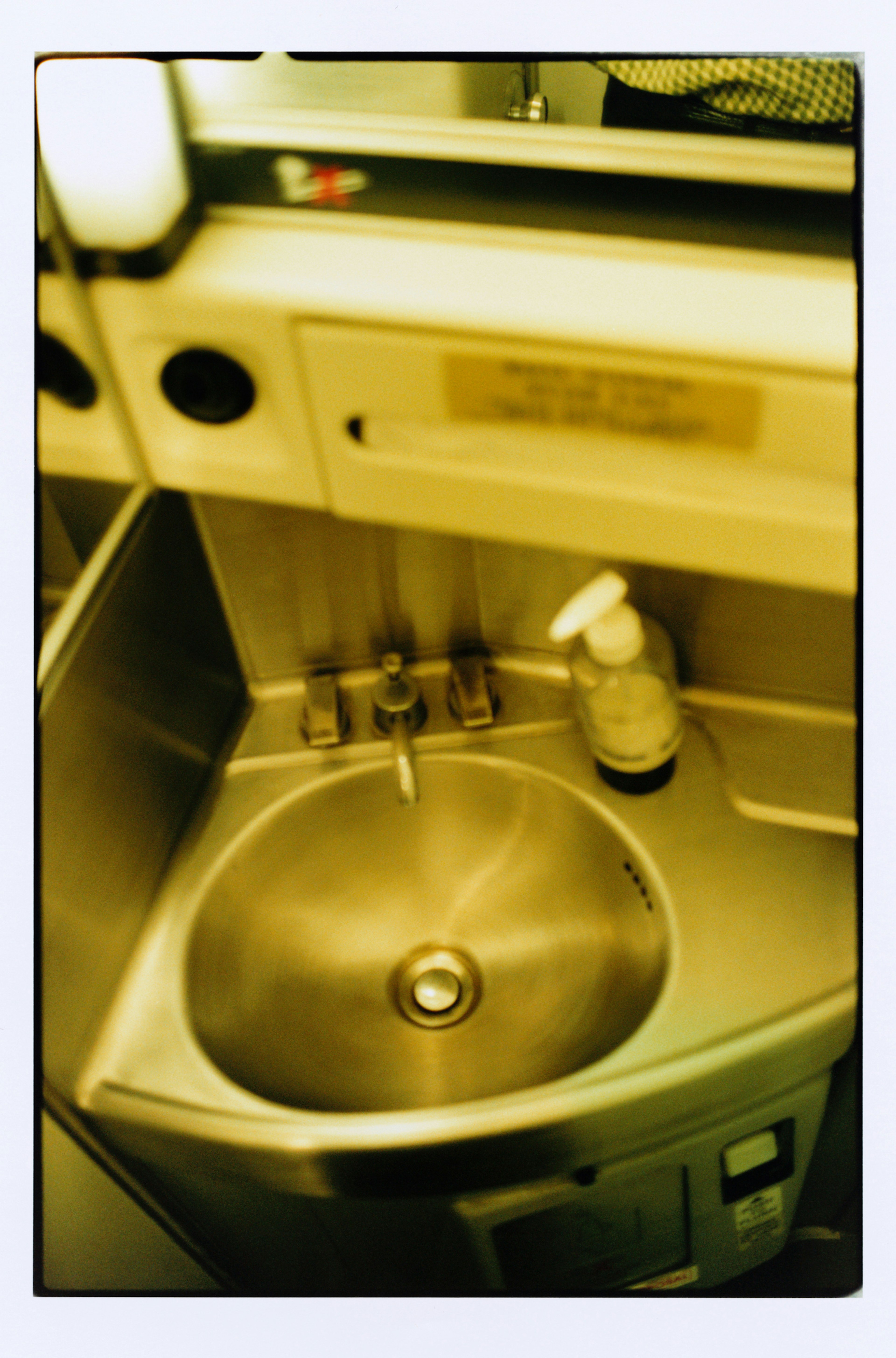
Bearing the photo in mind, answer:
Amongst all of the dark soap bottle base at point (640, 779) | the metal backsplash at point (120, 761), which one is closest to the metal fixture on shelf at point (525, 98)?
the metal backsplash at point (120, 761)

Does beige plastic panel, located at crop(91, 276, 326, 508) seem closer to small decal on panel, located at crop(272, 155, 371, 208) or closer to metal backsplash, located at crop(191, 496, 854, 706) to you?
small decal on panel, located at crop(272, 155, 371, 208)

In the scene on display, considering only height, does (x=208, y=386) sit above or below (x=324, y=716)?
above

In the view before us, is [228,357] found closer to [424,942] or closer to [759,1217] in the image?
[424,942]

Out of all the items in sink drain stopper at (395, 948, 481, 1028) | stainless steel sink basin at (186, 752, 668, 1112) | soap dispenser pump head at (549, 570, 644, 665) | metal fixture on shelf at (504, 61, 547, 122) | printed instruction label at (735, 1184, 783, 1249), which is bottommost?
printed instruction label at (735, 1184, 783, 1249)

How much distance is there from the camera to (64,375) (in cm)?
55

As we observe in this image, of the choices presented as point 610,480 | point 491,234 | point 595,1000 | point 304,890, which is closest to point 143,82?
point 491,234

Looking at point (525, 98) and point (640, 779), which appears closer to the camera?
point (525, 98)

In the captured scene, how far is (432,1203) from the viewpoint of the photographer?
2.43 feet

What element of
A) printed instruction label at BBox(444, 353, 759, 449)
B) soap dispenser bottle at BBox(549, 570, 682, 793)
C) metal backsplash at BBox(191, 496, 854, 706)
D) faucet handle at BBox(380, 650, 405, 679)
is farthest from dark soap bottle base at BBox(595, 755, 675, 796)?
printed instruction label at BBox(444, 353, 759, 449)

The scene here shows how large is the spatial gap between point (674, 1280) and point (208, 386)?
978 millimetres

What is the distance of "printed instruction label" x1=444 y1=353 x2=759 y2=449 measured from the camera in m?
0.45

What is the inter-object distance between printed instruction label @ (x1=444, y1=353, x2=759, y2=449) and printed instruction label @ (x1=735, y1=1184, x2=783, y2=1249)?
772mm

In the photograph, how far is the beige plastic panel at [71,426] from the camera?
20.7 inches

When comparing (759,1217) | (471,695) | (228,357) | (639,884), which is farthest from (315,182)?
(759,1217)
